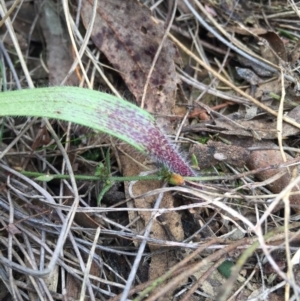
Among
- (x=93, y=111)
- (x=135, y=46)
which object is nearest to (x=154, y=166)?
(x=93, y=111)

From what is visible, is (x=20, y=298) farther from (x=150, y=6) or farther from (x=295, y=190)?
(x=150, y=6)

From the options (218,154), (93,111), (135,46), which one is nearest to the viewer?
(93,111)

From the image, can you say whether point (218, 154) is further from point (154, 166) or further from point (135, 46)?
point (135, 46)

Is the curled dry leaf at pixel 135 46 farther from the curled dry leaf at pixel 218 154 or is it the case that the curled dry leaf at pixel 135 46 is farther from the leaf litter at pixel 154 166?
the curled dry leaf at pixel 218 154

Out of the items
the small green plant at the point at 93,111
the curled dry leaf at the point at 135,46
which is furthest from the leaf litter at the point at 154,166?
the small green plant at the point at 93,111

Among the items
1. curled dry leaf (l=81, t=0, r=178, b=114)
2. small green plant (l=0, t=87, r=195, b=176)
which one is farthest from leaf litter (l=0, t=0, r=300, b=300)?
small green plant (l=0, t=87, r=195, b=176)

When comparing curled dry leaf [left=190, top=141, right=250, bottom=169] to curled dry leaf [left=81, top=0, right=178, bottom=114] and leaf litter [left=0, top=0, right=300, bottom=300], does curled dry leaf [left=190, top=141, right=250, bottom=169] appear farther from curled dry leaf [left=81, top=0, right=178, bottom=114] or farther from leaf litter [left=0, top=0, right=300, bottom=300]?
curled dry leaf [left=81, top=0, right=178, bottom=114]

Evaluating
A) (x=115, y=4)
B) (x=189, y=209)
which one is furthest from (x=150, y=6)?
(x=189, y=209)
